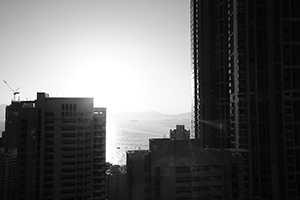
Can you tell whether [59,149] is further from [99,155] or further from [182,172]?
[182,172]

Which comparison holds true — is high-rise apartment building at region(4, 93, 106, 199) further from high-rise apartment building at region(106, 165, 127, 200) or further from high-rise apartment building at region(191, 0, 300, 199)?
high-rise apartment building at region(106, 165, 127, 200)

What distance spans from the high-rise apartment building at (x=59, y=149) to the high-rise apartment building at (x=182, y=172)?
17.7 metres

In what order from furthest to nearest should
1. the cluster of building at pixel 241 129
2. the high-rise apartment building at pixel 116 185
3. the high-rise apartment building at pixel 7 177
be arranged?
the high-rise apartment building at pixel 116 185 < the high-rise apartment building at pixel 7 177 < the cluster of building at pixel 241 129

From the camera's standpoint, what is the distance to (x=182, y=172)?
53.4 m

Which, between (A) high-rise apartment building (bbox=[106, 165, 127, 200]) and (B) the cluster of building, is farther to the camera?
(A) high-rise apartment building (bbox=[106, 165, 127, 200])

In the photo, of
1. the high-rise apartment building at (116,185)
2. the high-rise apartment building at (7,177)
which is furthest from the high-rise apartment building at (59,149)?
Result: the high-rise apartment building at (116,185)

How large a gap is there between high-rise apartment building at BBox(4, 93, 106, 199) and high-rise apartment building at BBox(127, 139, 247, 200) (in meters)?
17.7

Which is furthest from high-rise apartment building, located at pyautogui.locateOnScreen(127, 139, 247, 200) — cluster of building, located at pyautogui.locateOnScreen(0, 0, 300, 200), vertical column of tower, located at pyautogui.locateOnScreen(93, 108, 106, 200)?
vertical column of tower, located at pyautogui.locateOnScreen(93, 108, 106, 200)

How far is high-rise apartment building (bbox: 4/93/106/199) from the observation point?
6125 cm

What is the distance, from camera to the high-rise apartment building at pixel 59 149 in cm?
6125

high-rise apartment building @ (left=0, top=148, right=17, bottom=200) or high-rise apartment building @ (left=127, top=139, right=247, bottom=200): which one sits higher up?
high-rise apartment building @ (left=127, top=139, right=247, bottom=200)

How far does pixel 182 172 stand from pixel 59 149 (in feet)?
118

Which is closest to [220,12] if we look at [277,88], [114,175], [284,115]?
[277,88]

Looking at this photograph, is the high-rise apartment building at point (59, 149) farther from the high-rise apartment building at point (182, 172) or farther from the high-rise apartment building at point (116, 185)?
the high-rise apartment building at point (116, 185)
